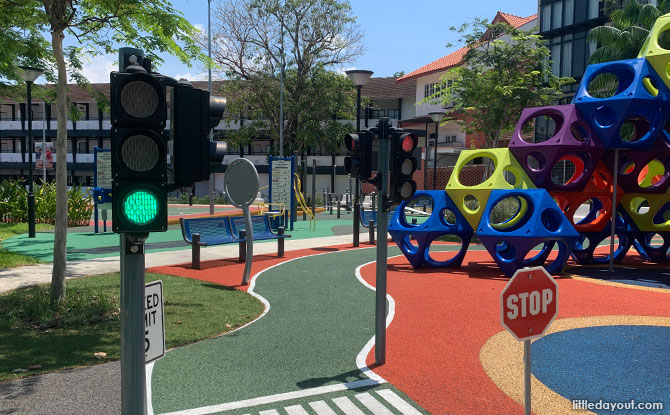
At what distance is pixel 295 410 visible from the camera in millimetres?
5156

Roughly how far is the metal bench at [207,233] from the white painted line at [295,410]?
348 inches

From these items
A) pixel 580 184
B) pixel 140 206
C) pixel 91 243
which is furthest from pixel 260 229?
pixel 140 206

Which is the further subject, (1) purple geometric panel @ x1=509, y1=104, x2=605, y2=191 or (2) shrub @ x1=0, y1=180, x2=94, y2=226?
(2) shrub @ x1=0, y1=180, x2=94, y2=226

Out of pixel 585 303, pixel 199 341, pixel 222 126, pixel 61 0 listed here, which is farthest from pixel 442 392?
pixel 222 126

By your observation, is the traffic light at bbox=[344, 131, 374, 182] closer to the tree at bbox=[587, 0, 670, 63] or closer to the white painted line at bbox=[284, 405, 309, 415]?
the white painted line at bbox=[284, 405, 309, 415]

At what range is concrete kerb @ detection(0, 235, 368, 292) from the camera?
11.6m

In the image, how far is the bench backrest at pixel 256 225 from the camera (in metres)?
16.3

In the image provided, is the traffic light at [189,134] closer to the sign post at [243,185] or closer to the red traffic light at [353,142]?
the red traffic light at [353,142]

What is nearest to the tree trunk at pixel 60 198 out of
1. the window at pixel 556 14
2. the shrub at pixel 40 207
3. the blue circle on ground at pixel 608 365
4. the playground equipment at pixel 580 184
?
the blue circle on ground at pixel 608 365

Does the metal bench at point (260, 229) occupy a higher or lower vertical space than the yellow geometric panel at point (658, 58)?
lower

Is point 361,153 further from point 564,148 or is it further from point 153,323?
point 564,148

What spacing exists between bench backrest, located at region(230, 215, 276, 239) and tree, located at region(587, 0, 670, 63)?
22473 mm

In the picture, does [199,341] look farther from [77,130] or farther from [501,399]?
[77,130]

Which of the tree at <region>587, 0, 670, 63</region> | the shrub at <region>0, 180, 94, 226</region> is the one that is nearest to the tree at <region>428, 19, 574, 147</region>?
the tree at <region>587, 0, 670, 63</region>
